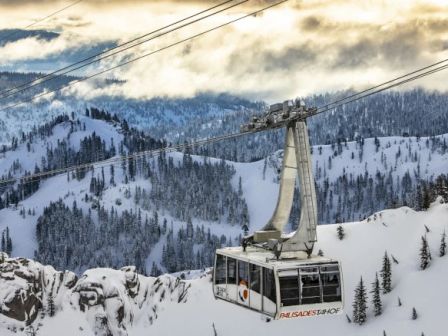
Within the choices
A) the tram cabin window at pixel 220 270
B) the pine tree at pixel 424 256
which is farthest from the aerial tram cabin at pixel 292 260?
the pine tree at pixel 424 256

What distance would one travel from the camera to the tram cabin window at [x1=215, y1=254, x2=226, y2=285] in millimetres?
38259

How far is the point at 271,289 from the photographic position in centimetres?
3362

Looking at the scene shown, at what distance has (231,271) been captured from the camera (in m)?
37.5

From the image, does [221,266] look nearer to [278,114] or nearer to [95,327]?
[278,114]

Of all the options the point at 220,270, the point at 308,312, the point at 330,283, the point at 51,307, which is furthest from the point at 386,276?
the point at 308,312

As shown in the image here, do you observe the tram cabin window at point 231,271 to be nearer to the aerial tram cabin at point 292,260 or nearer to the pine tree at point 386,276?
the aerial tram cabin at point 292,260

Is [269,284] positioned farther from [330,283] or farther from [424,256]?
[424,256]

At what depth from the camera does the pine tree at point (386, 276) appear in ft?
581

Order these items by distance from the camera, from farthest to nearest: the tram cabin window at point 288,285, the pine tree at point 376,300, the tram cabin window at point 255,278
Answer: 1. the pine tree at point 376,300
2. the tram cabin window at point 255,278
3. the tram cabin window at point 288,285

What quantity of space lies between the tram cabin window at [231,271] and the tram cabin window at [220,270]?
0.46 m

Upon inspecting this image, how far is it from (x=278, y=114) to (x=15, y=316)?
543 ft

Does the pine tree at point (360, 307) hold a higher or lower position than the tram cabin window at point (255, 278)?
lower

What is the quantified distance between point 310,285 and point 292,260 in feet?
4.87

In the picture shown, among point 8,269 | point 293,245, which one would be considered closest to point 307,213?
Answer: point 293,245
